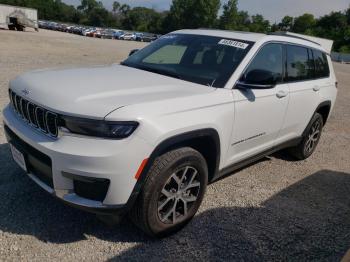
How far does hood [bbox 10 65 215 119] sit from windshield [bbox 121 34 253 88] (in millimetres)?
211

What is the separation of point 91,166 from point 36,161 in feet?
1.94

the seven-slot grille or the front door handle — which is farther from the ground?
the front door handle

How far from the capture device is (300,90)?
4566 mm

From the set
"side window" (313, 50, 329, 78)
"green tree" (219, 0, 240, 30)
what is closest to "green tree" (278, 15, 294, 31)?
"green tree" (219, 0, 240, 30)

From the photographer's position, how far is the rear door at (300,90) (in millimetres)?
4461

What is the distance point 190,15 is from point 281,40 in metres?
111

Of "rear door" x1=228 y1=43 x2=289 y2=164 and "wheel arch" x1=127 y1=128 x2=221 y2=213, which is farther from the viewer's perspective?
"rear door" x1=228 y1=43 x2=289 y2=164

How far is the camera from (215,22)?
111m

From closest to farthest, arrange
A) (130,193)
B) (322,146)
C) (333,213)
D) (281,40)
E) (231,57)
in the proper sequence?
1. (130,193)
2. (231,57)
3. (333,213)
4. (281,40)
5. (322,146)

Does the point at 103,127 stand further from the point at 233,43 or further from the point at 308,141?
the point at 308,141

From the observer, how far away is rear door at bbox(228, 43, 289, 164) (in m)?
3.54

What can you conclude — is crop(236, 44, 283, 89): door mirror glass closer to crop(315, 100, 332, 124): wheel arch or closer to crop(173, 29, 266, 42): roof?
crop(173, 29, 266, 42): roof

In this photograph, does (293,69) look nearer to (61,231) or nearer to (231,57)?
(231,57)

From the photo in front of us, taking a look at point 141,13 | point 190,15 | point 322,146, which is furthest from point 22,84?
point 141,13
